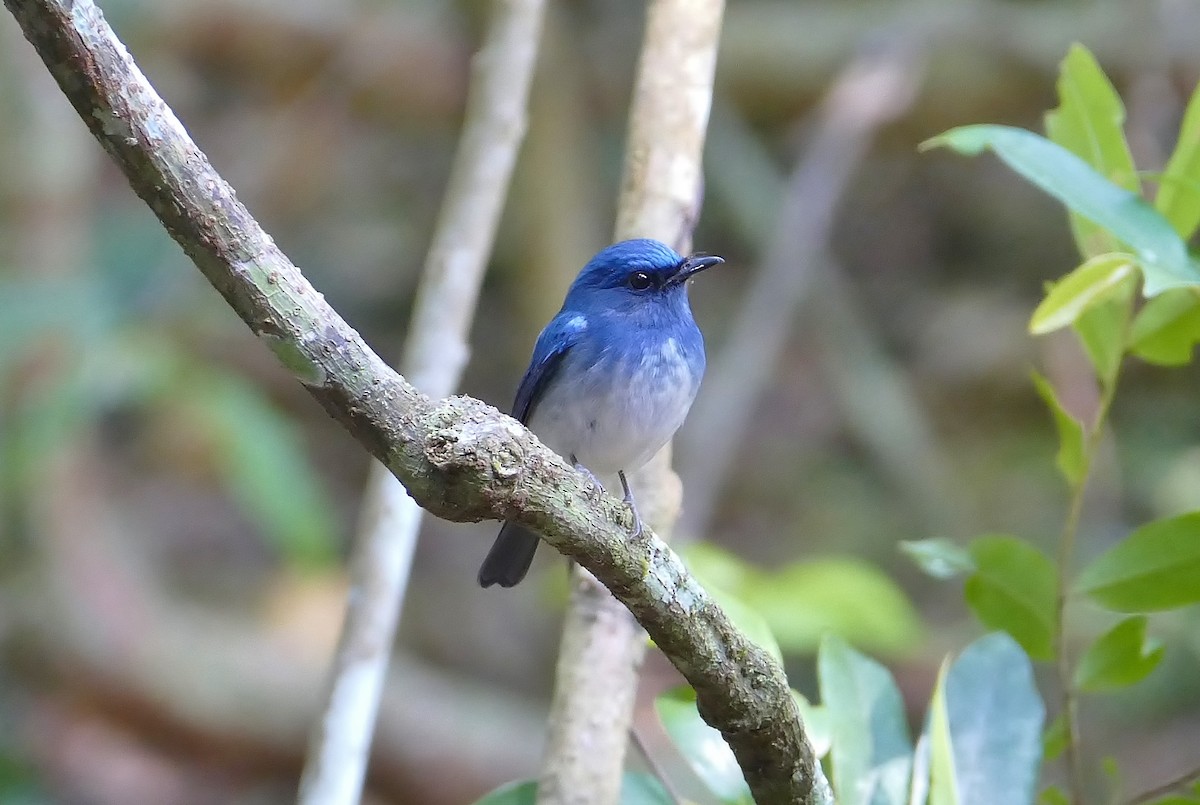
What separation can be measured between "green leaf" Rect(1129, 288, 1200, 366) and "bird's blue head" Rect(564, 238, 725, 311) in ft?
3.35

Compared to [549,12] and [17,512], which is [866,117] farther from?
[17,512]

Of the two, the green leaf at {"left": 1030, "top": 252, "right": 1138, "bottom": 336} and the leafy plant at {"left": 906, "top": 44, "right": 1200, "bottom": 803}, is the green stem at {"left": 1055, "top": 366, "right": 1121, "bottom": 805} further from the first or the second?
the green leaf at {"left": 1030, "top": 252, "right": 1138, "bottom": 336}

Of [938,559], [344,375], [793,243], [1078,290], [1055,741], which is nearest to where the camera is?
[344,375]

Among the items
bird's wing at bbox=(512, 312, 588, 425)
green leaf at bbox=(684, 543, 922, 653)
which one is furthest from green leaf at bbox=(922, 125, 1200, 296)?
green leaf at bbox=(684, 543, 922, 653)

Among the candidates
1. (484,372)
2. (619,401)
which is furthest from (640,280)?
(484,372)

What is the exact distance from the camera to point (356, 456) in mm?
9102

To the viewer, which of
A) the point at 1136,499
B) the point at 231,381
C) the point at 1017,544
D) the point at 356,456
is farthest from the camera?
the point at 356,456

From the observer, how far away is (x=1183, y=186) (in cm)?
219

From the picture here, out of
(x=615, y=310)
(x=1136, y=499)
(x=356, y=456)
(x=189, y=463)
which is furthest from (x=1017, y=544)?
(x=356, y=456)

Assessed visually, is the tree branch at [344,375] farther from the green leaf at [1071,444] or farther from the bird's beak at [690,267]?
the bird's beak at [690,267]

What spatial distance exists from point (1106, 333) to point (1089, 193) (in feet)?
1.09

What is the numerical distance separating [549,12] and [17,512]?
3.67 meters

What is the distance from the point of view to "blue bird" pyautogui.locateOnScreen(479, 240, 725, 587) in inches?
115

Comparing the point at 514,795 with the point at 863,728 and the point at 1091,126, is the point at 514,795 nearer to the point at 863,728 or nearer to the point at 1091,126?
the point at 863,728
